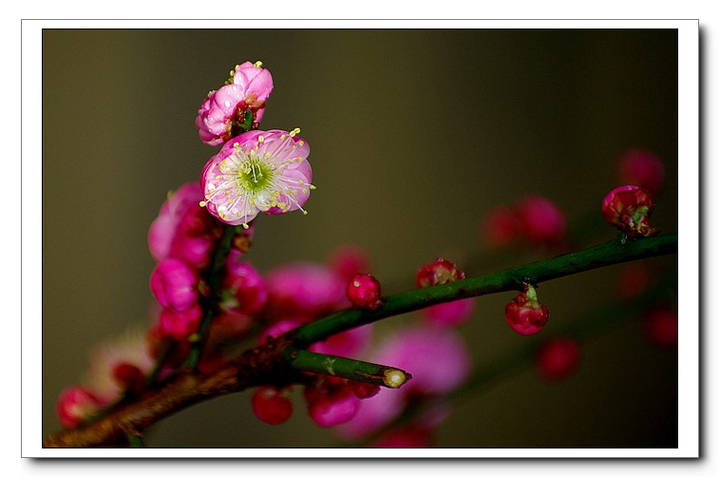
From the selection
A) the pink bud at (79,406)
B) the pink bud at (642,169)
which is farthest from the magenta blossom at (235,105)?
the pink bud at (642,169)

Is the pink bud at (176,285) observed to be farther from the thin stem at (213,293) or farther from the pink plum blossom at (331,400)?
the pink plum blossom at (331,400)

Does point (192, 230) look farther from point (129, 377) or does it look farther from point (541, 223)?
point (541, 223)

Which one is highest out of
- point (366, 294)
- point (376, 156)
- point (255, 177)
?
point (376, 156)

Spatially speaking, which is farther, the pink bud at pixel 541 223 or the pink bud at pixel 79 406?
the pink bud at pixel 541 223

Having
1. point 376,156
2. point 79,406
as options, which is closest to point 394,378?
point 79,406

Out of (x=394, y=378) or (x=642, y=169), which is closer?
(x=394, y=378)

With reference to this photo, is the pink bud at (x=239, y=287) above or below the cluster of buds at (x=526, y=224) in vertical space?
below
